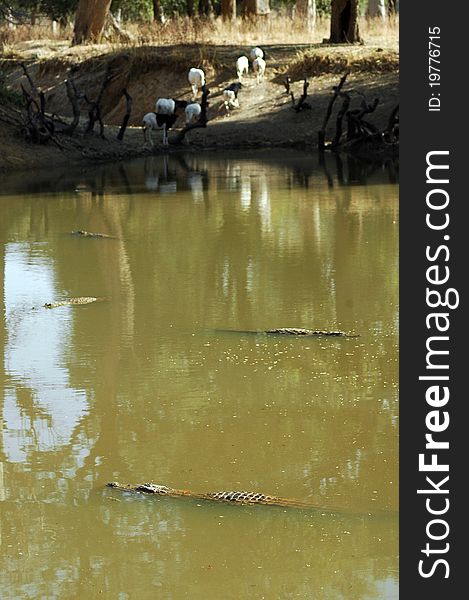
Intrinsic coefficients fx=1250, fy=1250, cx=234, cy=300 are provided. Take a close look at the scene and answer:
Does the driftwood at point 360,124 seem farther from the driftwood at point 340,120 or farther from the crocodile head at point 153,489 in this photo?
the crocodile head at point 153,489

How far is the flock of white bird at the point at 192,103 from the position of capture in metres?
26.8

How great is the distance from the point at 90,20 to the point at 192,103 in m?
9.97

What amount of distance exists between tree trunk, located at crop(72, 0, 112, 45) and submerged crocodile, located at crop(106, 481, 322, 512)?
32559 millimetres

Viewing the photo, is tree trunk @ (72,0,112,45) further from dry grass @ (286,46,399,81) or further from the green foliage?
the green foliage

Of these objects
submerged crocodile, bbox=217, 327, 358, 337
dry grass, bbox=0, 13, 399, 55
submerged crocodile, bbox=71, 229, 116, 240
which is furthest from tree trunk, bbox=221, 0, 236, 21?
submerged crocodile, bbox=217, 327, 358, 337

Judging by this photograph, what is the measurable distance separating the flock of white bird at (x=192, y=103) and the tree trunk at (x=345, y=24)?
2.58m

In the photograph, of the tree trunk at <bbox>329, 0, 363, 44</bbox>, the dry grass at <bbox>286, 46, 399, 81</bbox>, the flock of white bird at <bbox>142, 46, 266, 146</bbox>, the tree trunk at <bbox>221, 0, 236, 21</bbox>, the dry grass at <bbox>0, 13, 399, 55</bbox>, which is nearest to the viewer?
the flock of white bird at <bbox>142, 46, 266, 146</bbox>

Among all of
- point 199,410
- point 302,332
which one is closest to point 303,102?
point 302,332

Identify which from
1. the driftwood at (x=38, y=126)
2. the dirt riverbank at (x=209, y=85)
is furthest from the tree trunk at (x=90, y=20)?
the driftwood at (x=38, y=126)

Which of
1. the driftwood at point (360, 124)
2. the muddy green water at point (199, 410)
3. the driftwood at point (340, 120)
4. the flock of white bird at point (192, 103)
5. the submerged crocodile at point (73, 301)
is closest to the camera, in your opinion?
the muddy green water at point (199, 410)

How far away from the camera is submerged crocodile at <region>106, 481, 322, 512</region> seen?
6184mm

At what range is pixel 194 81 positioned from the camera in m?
30.7

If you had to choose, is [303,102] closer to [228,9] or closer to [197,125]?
[197,125]

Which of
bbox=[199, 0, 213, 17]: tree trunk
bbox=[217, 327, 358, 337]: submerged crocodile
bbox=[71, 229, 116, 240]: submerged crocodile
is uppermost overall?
bbox=[199, 0, 213, 17]: tree trunk
